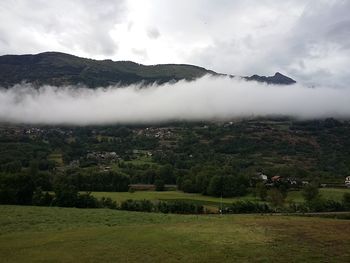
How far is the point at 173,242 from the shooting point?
143ft

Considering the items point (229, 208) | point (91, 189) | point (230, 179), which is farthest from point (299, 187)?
point (91, 189)

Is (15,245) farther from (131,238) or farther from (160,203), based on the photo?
(160,203)

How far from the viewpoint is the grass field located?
36.4m

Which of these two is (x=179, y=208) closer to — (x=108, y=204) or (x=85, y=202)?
(x=108, y=204)

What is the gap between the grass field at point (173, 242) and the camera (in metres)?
36.4

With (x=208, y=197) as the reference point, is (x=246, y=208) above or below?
above

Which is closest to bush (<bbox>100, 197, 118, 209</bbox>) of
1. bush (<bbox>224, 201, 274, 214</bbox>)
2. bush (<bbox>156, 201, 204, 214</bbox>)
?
bush (<bbox>156, 201, 204, 214</bbox>)

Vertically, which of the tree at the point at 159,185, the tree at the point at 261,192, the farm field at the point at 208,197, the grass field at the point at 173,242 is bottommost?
the tree at the point at 159,185

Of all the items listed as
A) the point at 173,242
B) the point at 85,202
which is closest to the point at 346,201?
the point at 85,202

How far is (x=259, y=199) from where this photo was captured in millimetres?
110188

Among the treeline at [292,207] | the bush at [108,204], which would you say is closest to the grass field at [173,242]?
the treeline at [292,207]

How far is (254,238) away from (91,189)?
89471 mm

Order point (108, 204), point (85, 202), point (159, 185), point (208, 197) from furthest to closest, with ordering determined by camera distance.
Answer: point (159, 185) → point (208, 197) → point (108, 204) → point (85, 202)

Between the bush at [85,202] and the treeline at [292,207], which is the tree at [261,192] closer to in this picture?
the treeline at [292,207]
